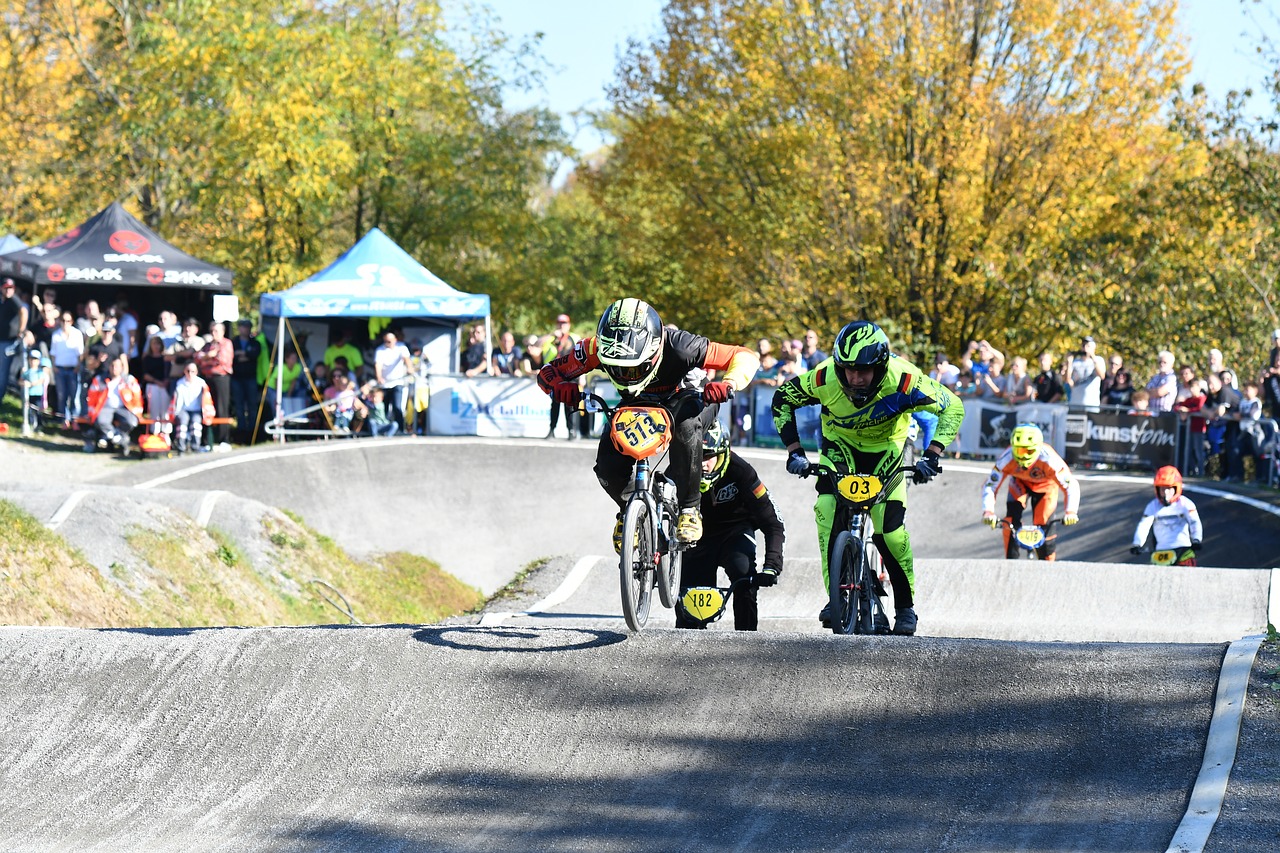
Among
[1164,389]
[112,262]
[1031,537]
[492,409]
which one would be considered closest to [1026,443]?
[1031,537]

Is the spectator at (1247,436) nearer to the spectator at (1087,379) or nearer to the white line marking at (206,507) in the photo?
the spectator at (1087,379)

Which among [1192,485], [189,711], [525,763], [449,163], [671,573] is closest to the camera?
[525,763]

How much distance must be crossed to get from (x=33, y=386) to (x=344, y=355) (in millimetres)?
4697

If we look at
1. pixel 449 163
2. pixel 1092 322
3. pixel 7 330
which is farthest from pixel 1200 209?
pixel 7 330

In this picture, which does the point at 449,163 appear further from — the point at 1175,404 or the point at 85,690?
the point at 85,690

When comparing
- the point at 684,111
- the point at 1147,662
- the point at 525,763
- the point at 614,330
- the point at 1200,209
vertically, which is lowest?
the point at 525,763

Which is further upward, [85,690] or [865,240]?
[865,240]

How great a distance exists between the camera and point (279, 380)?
22.7m

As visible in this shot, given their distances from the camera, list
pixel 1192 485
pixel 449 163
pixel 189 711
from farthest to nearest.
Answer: pixel 449 163 < pixel 1192 485 < pixel 189 711

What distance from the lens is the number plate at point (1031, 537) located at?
13523 millimetres

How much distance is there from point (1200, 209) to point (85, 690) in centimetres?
2346

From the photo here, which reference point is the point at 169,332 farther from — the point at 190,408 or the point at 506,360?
the point at 506,360

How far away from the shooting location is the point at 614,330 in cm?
777

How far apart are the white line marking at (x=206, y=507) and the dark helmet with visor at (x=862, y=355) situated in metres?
8.08
